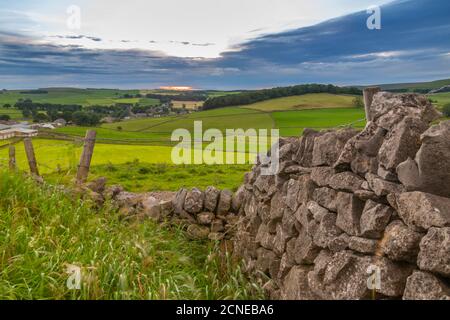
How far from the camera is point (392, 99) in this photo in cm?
484

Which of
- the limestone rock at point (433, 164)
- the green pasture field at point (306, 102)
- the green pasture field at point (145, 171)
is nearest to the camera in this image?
the limestone rock at point (433, 164)

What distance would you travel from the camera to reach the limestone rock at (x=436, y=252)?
10.9 feet

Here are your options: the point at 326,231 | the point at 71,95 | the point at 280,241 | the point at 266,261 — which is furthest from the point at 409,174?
the point at 71,95

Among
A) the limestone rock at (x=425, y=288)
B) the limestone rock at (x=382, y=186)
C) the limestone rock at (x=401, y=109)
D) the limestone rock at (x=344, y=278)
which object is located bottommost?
the limestone rock at (x=344, y=278)

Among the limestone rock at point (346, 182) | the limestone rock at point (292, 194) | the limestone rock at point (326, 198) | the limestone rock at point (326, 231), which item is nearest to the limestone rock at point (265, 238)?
the limestone rock at point (292, 194)

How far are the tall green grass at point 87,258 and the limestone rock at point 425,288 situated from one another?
2587mm

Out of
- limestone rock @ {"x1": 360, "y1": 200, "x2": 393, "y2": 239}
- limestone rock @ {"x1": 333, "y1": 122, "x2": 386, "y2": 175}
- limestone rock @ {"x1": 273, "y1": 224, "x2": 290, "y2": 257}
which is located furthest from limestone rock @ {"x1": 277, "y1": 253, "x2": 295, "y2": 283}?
limestone rock @ {"x1": 360, "y1": 200, "x2": 393, "y2": 239}

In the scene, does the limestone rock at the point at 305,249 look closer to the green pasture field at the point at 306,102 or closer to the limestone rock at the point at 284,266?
the limestone rock at the point at 284,266

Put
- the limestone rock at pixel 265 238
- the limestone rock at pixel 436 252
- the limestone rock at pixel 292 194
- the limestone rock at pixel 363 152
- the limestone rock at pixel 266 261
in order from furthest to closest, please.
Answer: the limestone rock at pixel 265 238 → the limestone rock at pixel 266 261 → the limestone rock at pixel 292 194 → the limestone rock at pixel 363 152 → the limestone rock at pixel 436 252

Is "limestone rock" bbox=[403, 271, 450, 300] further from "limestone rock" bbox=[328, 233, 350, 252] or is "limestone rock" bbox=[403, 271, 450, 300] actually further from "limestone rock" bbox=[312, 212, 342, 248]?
"limestone rock" bbox=[312, 212, 342, 248]

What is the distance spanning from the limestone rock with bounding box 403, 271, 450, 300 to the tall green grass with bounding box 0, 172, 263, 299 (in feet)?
8.49

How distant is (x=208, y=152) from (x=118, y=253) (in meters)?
20.4

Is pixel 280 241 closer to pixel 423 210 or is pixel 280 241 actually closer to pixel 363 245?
pixel 363 245

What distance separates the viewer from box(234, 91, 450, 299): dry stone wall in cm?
363
